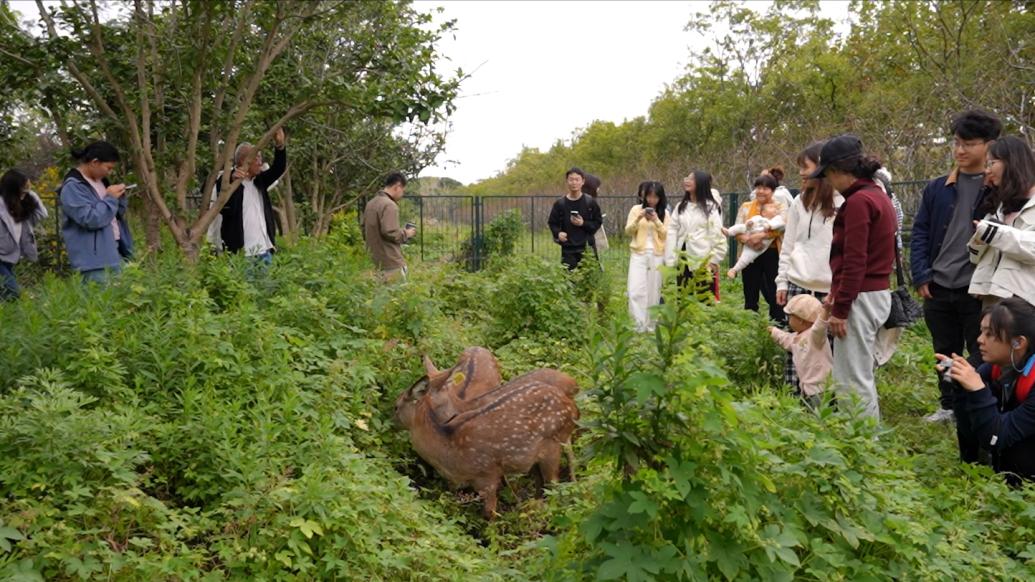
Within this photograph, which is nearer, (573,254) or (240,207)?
(240,207)

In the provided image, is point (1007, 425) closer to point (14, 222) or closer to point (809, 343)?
point (809, 343)

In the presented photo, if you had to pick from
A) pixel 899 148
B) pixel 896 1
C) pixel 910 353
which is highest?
pixel 896 1

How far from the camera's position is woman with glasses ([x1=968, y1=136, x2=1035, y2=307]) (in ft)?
17.9

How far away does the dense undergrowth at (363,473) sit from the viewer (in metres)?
3.37

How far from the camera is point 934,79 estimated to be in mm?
18281

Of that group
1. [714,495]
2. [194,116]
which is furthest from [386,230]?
[714,495]

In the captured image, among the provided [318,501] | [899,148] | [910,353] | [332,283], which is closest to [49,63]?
[332,283]

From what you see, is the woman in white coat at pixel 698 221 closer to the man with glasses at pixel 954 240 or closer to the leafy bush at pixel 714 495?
the man with glasses at pixel 954 240

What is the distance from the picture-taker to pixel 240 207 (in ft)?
26.1

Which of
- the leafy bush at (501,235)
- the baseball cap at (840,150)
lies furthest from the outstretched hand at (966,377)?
the leafy bush at (501,235)

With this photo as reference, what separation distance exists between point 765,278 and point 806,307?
3.02 metres

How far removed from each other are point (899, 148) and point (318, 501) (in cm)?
1705

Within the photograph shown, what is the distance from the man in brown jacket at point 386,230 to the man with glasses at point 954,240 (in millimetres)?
5241

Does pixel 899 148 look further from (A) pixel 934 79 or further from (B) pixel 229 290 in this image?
(B) pixel 229 290
